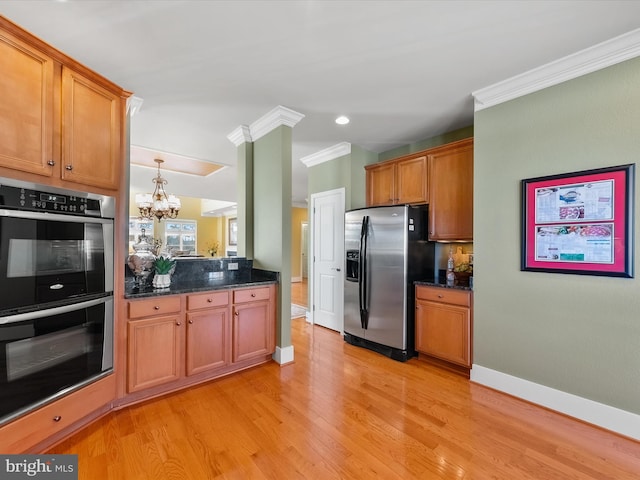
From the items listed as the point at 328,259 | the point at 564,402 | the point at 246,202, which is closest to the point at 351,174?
the point at 328,259

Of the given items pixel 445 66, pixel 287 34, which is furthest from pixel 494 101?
pixel 287 34

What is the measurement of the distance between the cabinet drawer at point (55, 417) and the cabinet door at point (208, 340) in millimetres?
567

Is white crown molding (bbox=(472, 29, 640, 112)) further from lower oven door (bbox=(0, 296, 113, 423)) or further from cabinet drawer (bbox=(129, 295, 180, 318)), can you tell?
lower oven door (bbox=(0, 296, 113, 423))

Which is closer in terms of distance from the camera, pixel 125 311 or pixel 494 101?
pixel 125 311

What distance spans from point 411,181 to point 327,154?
1.36 meters

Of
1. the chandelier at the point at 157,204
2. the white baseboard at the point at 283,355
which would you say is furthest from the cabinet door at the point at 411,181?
the chandelier at the point at 157,204

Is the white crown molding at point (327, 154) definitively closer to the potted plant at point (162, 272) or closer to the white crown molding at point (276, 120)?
the white crown molding at point (276, 120)

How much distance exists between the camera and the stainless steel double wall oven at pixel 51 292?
1.53m

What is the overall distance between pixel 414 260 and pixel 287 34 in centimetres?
238

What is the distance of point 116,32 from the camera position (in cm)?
181

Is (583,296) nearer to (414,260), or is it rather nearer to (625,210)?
(625,210)

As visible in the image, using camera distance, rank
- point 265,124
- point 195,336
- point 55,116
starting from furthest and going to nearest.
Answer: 1. point 265,124
2. point 195,336
3. point 55,116

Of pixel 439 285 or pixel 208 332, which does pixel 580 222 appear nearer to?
pixel 439 285

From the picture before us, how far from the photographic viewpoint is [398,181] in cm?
354
